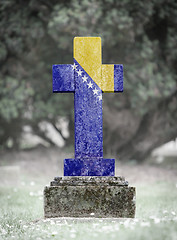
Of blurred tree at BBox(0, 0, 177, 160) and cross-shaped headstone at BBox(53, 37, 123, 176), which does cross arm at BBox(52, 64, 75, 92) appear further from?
blurred tree at BBox(0, 0, 177, 160)

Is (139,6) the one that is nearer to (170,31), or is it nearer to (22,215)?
(170,31)


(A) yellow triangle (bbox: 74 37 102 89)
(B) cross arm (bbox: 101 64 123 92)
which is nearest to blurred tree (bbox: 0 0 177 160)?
(A) yellow triangle (bbox: 74 37 102 89)

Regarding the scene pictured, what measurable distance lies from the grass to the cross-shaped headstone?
0.76 m

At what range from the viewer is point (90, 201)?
4.20 meters

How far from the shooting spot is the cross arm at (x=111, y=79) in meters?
4.69

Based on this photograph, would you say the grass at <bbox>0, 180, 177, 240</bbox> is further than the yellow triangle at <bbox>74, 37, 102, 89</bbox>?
No

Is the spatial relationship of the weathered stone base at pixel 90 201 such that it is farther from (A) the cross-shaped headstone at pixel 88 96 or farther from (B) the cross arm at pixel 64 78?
(B) the cross arm at pixel 64 78

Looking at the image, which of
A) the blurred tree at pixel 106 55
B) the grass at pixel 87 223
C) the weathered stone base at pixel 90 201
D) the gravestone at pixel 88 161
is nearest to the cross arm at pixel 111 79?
the gravestone at pixel 88 161

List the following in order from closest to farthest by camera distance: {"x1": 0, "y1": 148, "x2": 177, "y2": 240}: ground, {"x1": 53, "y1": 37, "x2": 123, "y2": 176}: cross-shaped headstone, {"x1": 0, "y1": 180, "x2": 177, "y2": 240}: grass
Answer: {"x1": 0, "y1": 180, "x2": 177, "y2": 240}: grass, {"x1": 0, "y1": 148, "x2": 177, "y2": 240}: ground, {"x1": 53, "y1": 37, "x2": 123, "y2": 176}: cross-shaped headstone

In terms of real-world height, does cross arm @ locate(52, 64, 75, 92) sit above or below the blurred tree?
below

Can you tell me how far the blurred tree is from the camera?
923 centimetres

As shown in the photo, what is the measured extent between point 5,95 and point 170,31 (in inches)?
204

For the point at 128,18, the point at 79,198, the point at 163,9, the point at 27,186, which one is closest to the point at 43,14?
the point at 128,18

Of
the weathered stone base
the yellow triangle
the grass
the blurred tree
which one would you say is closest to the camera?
the grass
